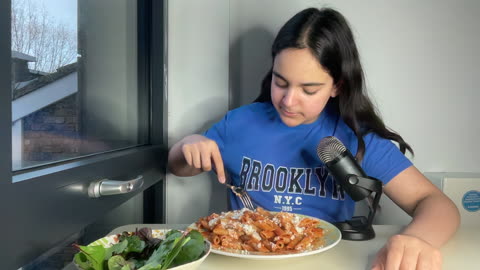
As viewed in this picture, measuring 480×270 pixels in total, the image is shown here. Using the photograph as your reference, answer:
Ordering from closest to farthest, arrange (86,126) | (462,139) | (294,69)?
(86,126) < (294,69) < (462,139)

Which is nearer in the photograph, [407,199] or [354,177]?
[354,177]

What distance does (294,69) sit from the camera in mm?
1174

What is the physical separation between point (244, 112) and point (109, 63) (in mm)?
492

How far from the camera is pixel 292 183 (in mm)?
1332

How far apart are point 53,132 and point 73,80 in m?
0.16


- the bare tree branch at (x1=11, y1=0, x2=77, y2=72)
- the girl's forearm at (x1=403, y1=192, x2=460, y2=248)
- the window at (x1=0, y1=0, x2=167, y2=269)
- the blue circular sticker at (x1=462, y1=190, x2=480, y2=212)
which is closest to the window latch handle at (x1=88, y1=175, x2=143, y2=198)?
the window at (x1=0, y1=0, x2=167, y2=269)

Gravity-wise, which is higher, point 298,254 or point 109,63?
point 109,63

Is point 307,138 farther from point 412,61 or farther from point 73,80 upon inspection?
point 73,80

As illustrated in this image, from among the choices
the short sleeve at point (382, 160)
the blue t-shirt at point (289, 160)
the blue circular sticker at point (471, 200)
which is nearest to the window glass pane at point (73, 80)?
the blue t-shirt at point (289, 160)

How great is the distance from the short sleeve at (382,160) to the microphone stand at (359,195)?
247 millimetres

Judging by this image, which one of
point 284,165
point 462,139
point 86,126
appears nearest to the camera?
point 86,126

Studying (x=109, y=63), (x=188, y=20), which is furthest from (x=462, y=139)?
(x=109, y=63)

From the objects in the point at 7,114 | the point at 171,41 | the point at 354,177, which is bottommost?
the point at 354,177

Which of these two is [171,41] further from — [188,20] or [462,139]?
[462,139]
